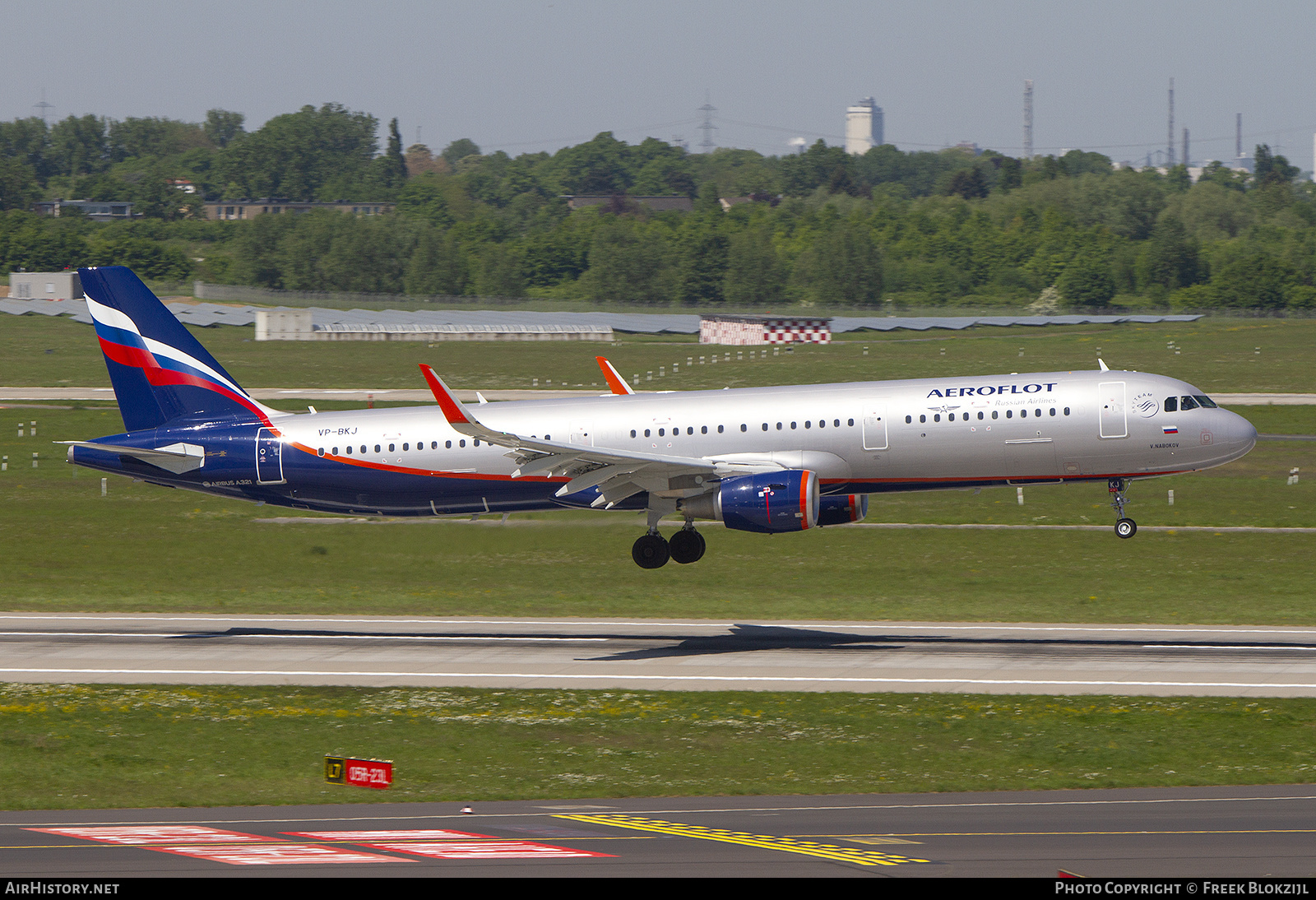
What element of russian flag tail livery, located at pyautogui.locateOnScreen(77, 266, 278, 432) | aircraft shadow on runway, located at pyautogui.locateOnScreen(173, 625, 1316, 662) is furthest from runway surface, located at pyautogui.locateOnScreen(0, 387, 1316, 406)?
aircraft shadow on runway, located at pyautogui.locateOnScreen(173, 625, 1316, 662)

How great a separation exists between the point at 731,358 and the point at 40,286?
325ft

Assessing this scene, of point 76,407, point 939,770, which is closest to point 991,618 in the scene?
point 939,770

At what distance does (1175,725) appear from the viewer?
35000mm

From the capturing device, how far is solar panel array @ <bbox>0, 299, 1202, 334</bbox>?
16412 cm

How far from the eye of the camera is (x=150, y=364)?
5012cm

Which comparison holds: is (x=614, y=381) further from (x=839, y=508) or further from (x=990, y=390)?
(x=990, y=390)

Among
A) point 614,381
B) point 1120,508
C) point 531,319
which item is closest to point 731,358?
point 531,319

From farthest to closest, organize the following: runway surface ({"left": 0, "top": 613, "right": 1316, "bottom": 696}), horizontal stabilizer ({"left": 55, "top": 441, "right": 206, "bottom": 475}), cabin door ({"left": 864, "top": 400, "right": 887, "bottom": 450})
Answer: horizontal stabilizer ({"left": 55, "top": 441, "right": 206, "bottom": 475})
cabin door ({"left": 864, "top": 400, "right": 887, "bottom": 450})
runway surface ({"left": 0, "top": 613, "right": 1316, "bottom": 696})

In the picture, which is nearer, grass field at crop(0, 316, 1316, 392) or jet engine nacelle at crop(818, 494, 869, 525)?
jet engine nacelle at crop(818, 494, 869, 525)

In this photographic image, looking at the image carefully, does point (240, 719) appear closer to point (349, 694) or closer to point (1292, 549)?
point (349, 694)

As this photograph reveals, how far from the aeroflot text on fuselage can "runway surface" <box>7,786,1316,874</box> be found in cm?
1739

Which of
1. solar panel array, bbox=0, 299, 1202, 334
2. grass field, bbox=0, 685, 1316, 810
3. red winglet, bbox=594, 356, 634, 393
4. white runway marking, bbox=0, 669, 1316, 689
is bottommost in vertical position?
grass field, bbox=0, 685, 1316, 810

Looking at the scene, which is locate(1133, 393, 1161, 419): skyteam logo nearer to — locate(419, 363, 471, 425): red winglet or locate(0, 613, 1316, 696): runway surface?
locate(0, 613, 1316, 696): runway surface

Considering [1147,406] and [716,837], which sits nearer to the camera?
[716,837]
